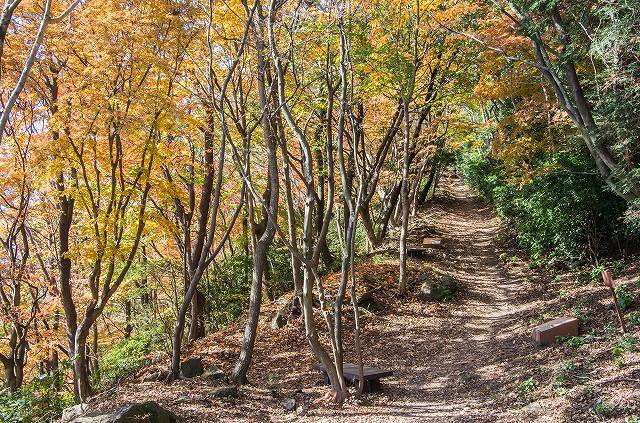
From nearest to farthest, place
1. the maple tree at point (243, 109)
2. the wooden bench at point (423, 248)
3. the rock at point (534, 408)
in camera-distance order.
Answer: the rock at point (534, 408), the maple tree at point (243, 109), the wooden bench at point (423, 248)

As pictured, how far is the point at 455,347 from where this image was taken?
962 centimetres

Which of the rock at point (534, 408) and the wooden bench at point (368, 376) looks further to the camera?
the wooden bench at point (368, 376)

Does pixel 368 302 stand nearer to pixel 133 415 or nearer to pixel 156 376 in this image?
pixel 156 376

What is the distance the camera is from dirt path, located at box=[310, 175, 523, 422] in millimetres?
6629

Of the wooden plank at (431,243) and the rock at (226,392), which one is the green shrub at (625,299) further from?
the wooden plank at (431,243)

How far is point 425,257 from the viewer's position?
15852 mm

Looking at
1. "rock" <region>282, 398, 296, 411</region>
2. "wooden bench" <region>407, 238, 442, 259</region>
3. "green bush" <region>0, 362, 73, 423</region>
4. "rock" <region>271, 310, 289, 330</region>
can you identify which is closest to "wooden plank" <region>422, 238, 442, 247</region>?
"wooden bench" <region>407, 238, 442, 259</region>

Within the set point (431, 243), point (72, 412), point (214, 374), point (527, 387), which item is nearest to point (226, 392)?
point (214, 374)

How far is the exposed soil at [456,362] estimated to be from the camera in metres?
5.79

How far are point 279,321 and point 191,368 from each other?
2921mm

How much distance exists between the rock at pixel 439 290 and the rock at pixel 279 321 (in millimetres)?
3831

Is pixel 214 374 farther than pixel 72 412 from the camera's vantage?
Yes

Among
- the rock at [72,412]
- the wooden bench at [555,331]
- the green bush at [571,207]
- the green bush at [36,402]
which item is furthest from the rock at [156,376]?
the green bush at [571,207]

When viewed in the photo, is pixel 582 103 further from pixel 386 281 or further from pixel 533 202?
pixel 386 281
